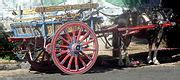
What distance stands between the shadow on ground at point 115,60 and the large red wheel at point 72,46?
0.41 m

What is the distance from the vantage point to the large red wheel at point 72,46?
1236 cm

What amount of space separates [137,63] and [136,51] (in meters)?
2.11

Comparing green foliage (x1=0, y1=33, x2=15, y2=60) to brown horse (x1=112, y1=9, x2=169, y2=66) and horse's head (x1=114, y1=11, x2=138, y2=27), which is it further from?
horse's head (x1=114, y1=11, x2=138, y2=27)

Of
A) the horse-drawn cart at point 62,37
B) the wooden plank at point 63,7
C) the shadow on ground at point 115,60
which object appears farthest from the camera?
the shadow on ground at point 115,60

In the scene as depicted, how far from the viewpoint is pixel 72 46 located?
12.5 metres

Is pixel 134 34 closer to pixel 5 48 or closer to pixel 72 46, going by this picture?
pixel 72 46

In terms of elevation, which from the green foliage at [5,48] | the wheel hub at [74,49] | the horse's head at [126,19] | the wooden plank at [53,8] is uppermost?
the wooden plank at [53,8]

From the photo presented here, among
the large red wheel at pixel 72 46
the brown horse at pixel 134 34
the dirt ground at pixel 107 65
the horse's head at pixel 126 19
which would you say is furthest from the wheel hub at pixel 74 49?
the horse's head at pixel 126 19

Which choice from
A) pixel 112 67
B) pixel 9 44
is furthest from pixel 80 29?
pixel 9 44

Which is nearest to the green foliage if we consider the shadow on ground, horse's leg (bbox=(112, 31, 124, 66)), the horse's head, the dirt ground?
the dirt ground

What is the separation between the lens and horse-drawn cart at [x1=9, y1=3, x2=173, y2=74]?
12.4 m

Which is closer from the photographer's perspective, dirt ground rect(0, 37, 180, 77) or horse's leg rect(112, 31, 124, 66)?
dirt ground rect(0, 37, 180, 77)

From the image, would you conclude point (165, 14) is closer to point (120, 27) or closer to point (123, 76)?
point (120, 27)

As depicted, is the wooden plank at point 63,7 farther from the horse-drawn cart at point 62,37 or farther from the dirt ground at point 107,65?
the dirt ground at point 107,65
